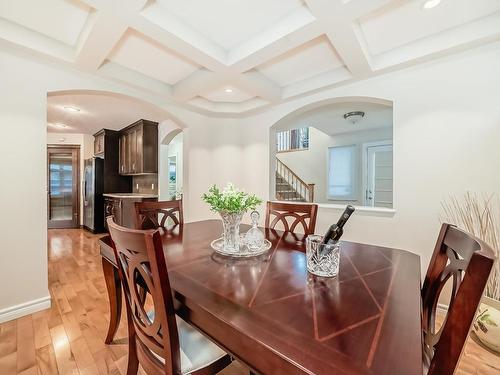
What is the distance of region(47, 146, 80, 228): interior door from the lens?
559 cm

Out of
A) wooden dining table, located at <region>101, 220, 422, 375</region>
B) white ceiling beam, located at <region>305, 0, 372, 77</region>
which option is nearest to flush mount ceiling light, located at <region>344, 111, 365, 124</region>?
white ceiling beam, located at <region>305, 0, 372, 77</region>

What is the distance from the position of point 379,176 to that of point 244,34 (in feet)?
14.3

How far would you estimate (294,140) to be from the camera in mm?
7172

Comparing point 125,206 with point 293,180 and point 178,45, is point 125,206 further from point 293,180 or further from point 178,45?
point 293,180

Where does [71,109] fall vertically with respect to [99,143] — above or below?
above

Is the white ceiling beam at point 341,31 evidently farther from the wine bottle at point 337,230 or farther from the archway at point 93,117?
the archway at point 93,117

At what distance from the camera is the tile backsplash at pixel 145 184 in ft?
15.8

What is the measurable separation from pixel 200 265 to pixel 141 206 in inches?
42.6

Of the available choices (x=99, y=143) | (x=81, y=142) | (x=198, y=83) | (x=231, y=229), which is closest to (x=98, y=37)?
(x=198, y=83)

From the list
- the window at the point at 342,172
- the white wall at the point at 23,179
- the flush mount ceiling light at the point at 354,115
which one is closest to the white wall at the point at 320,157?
the window at the point at 342,172

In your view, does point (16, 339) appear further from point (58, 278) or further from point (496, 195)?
point (496, 195)

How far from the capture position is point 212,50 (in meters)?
2.01

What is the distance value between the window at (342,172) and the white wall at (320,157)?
0.37 feet

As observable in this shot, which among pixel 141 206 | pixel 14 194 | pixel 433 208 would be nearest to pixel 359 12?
pixel 433 208
